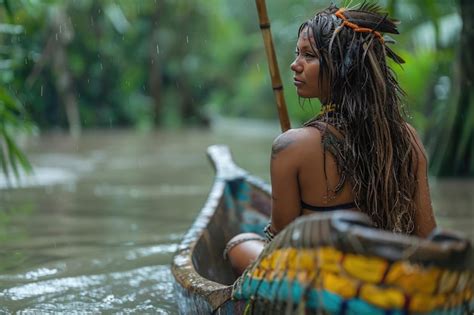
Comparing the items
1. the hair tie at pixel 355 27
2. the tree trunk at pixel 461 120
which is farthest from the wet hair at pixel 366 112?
the tree trunk at pixel 461 120

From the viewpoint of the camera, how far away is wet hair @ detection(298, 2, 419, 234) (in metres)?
2.36

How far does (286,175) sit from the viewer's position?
7.55 ft

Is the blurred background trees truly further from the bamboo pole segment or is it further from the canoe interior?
the bamboo pole segment

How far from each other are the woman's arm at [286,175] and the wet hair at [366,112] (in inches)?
5.9

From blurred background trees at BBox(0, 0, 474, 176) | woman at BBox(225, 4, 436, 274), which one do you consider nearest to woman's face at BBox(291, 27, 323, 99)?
woman at BBox(225, 4, 436, 274)

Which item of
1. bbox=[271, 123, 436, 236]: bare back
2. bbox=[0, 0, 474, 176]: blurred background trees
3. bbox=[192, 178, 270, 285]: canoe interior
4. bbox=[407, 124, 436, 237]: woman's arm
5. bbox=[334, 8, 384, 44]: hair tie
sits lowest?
bbox=[0, 0, 474, 176]: blurred background trees

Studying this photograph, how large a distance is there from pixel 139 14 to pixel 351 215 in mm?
20834

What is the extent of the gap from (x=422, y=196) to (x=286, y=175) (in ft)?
1.75

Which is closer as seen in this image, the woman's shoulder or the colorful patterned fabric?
the colorful patterned fabric

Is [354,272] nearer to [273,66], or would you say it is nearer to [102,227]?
[273,66]

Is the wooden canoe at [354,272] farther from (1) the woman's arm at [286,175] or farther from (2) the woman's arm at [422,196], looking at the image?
(2) the woman's arm at [422,196]

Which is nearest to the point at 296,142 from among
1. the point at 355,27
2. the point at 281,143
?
the point at 281,143

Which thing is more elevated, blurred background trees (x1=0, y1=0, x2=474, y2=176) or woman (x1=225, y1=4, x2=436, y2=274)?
woman (x1=225, y1=4, x2=436, y2=274)

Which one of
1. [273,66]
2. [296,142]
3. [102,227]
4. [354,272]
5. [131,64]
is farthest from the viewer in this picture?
[131,64]
